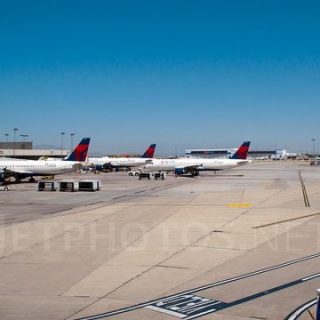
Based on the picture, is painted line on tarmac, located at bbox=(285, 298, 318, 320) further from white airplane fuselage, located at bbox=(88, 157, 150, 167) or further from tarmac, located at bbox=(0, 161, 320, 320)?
white airplane fuselage, located at bbox=(88, 157, 150, 167)

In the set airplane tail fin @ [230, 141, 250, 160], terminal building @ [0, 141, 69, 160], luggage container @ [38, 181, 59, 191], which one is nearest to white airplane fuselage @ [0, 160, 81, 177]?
luggage container @ [38, 181, 59, 191]

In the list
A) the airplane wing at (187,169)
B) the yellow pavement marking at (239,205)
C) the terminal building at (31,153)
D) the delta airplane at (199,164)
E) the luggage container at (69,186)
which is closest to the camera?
the yellow pavement marking at (239,205)

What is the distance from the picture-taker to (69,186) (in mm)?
50656

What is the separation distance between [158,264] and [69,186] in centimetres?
3599

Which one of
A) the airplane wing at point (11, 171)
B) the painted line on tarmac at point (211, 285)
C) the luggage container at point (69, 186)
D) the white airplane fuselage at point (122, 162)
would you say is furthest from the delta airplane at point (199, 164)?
the painted line on tarmac at point (211, 285)

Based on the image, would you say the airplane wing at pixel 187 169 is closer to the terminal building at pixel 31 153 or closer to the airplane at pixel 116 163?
the airplane at pixel 116 163

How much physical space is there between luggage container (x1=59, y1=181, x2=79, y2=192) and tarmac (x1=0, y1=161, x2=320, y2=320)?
19213 millimetres

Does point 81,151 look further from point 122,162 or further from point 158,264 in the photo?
point 158,264

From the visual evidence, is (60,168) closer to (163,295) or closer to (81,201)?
(81,201)

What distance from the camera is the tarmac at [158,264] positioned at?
1139cm

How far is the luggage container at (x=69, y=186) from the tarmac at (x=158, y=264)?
1921 centimetres

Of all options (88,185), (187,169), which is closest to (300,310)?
(88,185)

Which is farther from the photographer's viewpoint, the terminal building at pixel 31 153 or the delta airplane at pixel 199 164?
the terminal building at pixel 31 153

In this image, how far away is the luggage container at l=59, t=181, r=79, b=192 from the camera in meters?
50.3
